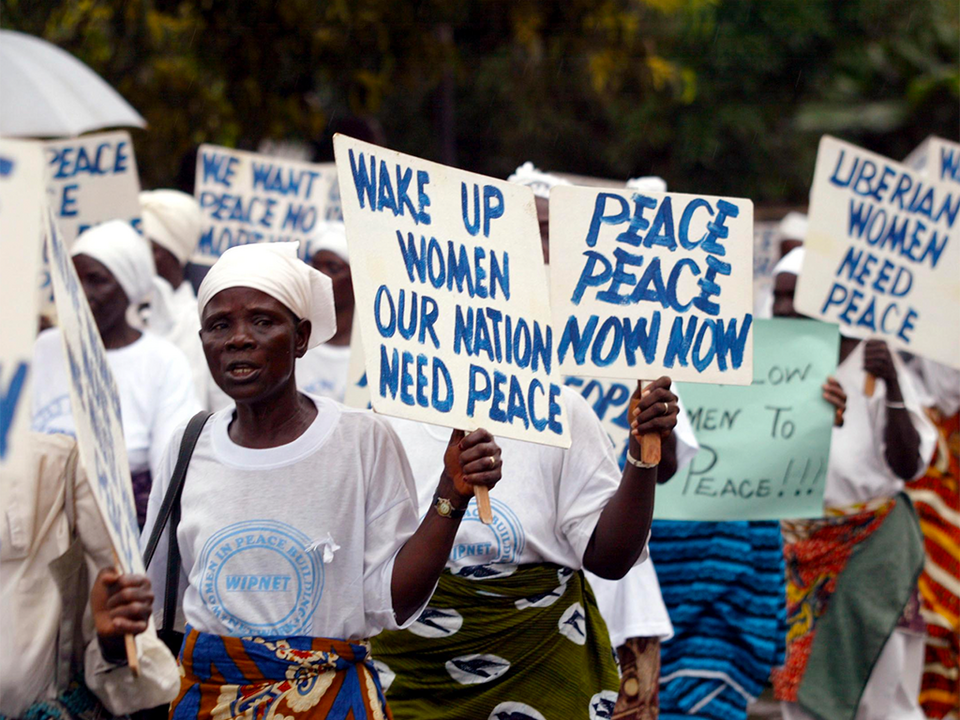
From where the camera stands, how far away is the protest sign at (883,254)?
578 centimetres

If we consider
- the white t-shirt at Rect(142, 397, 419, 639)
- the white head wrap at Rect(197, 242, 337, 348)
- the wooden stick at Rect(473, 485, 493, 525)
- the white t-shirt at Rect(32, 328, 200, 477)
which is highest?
the white head wrap at Rect(197, 242, 337, 348)

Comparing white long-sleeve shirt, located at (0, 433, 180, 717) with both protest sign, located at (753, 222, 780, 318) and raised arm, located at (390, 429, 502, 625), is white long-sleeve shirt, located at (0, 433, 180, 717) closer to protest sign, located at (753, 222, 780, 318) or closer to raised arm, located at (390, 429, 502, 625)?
raised arm, located at (390, 429, 502, 625)

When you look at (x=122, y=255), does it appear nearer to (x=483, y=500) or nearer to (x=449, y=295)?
(x=449, y=295)

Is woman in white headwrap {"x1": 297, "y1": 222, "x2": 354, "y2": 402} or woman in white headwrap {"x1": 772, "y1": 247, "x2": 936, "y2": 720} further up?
woman in white headwrap {"x1": 297, "y1": 222, "x2": 354, "y2": 402}

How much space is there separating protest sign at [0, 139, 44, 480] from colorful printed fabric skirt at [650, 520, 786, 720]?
3.46m

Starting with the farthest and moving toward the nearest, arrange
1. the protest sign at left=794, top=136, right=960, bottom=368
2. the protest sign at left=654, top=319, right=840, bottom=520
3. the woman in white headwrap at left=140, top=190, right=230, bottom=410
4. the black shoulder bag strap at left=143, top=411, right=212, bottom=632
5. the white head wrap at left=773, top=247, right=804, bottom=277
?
the woman in white headwrap at left=140, top=190, right=230, bottom=410 < the white head wrap at left=773, top=247, right=804, bottom=277 < the protest sign at left=794, top=136, right=960, bottom=368 < the protest sign at left=654, top=319, right=840, bottom=520 < the black shoulder bag strap at left=143, top=411, right=212, bottom=632

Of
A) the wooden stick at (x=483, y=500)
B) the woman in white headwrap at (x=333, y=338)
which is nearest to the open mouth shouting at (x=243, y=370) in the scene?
the wooden stick at (x=483, y=500)

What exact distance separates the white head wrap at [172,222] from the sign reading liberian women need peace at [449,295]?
4170mm

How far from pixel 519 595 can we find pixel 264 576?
0.81m

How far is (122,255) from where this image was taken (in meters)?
5.55

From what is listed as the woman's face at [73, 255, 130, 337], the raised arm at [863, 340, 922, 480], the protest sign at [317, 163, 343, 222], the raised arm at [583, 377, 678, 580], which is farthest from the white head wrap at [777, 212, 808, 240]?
the raised arm at [583, 377, 678, 580]

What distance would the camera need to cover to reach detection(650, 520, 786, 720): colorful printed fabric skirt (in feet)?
18.0

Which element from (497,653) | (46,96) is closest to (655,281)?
(497,653)

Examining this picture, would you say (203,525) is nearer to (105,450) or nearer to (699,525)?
(105,450)
